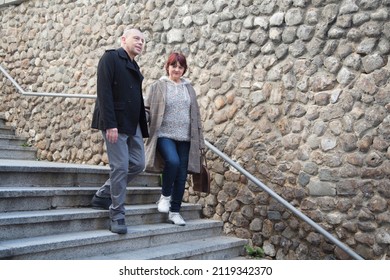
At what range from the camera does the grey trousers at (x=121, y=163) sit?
3.09 meters

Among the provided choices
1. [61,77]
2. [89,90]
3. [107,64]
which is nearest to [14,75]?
[61,77]

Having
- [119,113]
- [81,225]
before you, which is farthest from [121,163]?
[81,225]

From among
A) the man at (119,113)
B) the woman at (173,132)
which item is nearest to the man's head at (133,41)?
the man at (119,113)

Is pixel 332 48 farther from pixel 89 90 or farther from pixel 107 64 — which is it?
pixel 89 90

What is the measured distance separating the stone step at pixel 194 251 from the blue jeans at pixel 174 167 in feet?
1.32

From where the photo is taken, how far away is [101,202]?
346 centimetres

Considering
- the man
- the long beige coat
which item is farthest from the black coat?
the long beige coat

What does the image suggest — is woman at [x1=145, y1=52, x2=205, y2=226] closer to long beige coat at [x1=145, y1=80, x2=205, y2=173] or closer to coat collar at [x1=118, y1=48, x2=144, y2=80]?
long beige coat at [x1=145, y1=80, x2=205, y2=173]

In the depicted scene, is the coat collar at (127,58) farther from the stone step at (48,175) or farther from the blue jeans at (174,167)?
the stone step at (48,175)

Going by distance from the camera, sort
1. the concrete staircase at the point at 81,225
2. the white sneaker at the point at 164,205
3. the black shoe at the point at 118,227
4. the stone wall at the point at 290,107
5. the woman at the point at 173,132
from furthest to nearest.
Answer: the white sneaker at the point at 164,205, the woman at the point at 173,132, the stone wall at the point at 290,107, the black shoe at the point at 118,227, the concrete staircase at the point at 81,225

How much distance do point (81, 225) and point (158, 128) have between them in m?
0.98

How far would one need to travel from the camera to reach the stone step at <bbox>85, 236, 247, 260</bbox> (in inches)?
124

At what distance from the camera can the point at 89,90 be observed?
572 cm

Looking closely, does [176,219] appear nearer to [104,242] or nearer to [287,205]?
[104,242]
